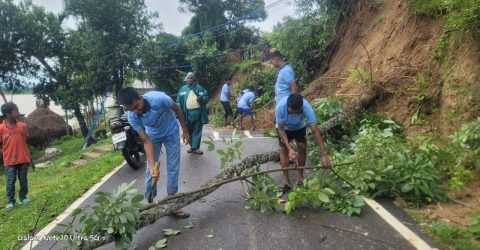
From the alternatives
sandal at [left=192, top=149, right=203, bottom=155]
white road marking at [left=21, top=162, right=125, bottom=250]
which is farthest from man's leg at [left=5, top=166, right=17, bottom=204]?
sandal at [left=192, top=149, right=203, bottom=155]

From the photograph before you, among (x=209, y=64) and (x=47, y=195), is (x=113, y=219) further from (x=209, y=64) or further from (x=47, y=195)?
(x=209, y=64)

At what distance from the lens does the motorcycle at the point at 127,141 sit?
8133 millimetres

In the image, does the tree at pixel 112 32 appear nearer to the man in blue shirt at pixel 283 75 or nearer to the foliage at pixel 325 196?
the man in blue shirt at pixel 283 75

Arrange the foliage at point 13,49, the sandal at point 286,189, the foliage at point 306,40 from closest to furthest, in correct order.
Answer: the sandal at point 286,189
the foliage at point 306,40
the foliage at point 13,49

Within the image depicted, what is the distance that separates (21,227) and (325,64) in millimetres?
11522

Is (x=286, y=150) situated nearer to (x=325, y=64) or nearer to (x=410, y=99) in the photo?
(x=410, y=99)

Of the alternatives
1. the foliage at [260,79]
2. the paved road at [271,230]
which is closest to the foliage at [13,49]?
the foliage at [260,79]

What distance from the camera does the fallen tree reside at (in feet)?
14.4

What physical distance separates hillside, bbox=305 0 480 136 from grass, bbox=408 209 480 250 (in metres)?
2.45

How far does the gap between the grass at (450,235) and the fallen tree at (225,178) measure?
7.18 feet

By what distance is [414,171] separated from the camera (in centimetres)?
512

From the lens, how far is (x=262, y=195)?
4.96m

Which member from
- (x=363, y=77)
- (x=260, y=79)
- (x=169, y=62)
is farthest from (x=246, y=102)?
(x=169, y=62)

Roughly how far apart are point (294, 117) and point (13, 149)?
4.72 metres
